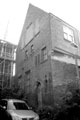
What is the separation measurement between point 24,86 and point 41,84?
404 cm

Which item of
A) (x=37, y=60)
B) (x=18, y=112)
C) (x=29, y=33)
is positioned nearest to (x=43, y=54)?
(x=37, y=60)

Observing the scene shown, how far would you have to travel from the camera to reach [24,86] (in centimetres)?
1503

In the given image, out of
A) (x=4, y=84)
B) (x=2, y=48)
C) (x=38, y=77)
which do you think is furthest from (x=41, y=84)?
(x=2, y=48)

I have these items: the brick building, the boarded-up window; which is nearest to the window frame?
the brick building

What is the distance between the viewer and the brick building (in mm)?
10729

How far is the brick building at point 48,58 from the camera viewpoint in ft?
35.2

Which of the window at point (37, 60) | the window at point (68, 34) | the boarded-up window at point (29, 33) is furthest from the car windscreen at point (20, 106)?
the boarded-up window at point (29, 33)

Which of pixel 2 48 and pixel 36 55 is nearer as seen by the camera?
pixel 36 55

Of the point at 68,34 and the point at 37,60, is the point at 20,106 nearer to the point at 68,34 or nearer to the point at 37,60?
the point at 37,60

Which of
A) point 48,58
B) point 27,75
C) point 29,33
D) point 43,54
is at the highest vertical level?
point 29,33

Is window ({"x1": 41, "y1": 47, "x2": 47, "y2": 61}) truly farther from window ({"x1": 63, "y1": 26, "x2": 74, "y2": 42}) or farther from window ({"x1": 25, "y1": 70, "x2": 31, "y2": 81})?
window ({"x1": 25, "y1": 70, "x2": 31, "y2": 81})

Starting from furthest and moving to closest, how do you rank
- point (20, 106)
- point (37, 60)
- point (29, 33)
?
point (29, 33) → point (37, 60) → point (20, 106)

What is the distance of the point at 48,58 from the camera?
11.5 meters

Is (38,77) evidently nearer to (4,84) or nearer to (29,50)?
(29,50)
